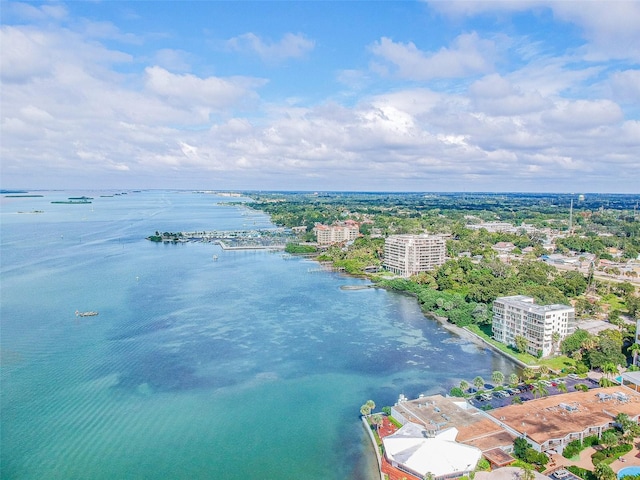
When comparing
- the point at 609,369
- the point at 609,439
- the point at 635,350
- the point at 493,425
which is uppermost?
the point at 635,350

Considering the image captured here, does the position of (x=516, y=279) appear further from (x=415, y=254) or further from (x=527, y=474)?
(x=527, y=474)

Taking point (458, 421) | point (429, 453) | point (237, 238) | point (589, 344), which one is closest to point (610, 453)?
point (458, 421)

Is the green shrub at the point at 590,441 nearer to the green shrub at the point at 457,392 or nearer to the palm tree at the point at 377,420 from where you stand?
the green shrub at the point at 457,392

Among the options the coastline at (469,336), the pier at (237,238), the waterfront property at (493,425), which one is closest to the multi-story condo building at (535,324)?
the coastline at (469,336)

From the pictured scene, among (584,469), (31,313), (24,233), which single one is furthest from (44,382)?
(24,233)

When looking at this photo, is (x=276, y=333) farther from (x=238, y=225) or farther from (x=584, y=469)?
(x=238, y=225)
